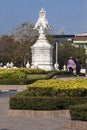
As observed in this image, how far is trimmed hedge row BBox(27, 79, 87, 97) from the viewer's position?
1530 cm

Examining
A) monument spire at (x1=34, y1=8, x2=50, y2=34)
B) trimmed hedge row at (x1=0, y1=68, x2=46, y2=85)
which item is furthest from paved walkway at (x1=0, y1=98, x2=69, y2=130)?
monument spire at (x1=34, y1=8, x2=50, y2=34)

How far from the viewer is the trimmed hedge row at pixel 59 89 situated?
15305 millimetres

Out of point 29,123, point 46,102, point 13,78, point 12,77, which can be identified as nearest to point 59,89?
point 46,102

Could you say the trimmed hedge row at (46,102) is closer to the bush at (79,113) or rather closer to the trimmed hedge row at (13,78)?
the bush at (79,113)

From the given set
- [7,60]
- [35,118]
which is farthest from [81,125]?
[7,60]

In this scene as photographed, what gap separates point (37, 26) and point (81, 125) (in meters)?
50.4

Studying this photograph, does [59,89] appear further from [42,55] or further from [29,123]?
[42,55]

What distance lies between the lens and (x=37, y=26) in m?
61.6

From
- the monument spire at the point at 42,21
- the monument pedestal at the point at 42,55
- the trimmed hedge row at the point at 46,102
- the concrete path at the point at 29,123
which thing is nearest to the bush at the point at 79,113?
the concrete path at the point at 29,123

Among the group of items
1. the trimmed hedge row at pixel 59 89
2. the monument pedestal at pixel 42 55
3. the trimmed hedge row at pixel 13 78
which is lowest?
the monument pedestal at pixel 42 55

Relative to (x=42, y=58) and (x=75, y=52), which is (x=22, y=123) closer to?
(x=42, y=58)

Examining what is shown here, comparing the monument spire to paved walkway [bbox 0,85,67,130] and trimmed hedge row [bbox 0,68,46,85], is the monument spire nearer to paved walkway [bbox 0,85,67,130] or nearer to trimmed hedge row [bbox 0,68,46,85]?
trimmed hedge row [bbox 0,68,46,85]

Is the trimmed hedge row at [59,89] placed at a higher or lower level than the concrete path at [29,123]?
higher

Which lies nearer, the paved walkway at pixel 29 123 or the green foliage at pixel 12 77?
the paved walkway at pixel 29 123
